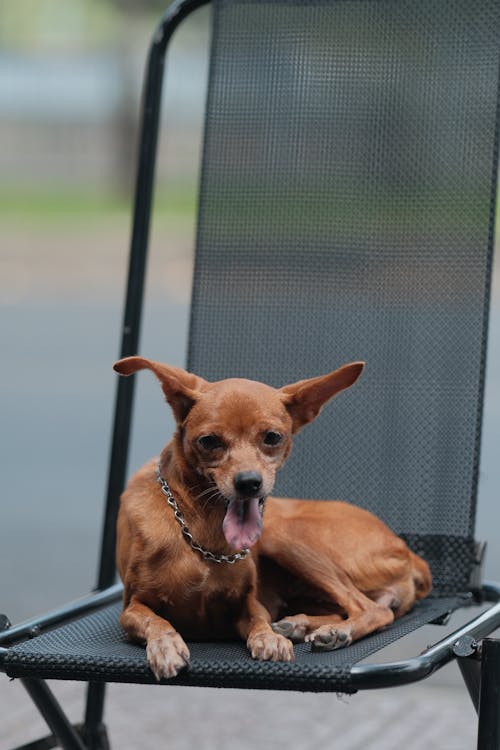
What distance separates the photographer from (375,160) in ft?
8.66

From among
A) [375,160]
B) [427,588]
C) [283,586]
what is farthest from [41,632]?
[375,160]

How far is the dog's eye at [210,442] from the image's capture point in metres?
1.93

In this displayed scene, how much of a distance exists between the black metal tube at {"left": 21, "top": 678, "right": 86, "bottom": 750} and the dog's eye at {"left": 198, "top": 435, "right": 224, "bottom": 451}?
0.53 m

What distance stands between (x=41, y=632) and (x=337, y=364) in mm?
795

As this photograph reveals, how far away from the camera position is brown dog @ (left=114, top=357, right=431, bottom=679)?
1.92 meters

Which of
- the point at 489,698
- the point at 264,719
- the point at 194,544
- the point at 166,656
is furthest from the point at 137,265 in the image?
the point at 264,719

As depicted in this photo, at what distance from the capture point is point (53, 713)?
2.25 metres

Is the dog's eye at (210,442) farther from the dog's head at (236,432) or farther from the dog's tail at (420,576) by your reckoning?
the dog's tail at (420,576)

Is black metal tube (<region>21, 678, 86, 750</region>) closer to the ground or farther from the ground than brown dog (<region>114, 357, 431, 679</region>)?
closer to the ground

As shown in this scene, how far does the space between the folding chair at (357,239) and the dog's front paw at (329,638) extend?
0.49 meters

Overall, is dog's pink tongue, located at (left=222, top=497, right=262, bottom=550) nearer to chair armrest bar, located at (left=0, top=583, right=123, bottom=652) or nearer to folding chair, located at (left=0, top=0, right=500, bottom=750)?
chair armrest bar, located at (left=0, top=583, right=123, bottom=652)

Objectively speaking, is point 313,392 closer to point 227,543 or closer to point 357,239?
point 227,543

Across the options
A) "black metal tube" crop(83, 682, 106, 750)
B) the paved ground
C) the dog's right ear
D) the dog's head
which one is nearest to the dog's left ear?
the dog's head

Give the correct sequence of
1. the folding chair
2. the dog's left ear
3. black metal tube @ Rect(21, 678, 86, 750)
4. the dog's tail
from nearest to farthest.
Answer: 1. the dog's left ear
2. black metal tube @ Rect(21, 678, 86, 750)
3. the dog's tail
4. the folding chair
